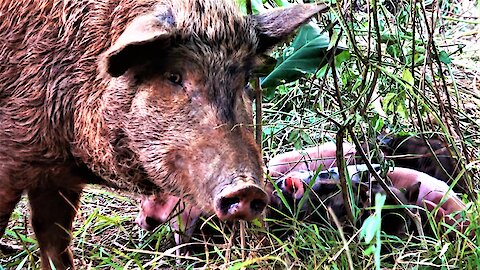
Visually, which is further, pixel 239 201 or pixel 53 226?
pixel 53 226

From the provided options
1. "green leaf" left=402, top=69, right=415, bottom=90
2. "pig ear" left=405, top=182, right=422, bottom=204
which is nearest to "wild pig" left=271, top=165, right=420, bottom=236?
"pig ear" left=405, top=182, right=422, bottom=204

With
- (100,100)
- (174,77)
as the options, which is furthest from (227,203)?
(100,100)

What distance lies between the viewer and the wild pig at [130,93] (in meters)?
2.09

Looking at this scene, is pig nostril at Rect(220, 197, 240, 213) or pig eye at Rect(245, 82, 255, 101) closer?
pig nostril at Rect(220, 197, 240, 213)

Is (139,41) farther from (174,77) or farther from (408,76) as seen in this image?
(408,76)

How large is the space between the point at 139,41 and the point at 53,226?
108 cm

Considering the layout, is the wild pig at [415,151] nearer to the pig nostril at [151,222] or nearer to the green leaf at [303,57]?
the green leaf at [303,57]

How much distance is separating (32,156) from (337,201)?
3.59 feet

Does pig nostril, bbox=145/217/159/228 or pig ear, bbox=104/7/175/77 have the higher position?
pig ear, bbox=104/7/175/77

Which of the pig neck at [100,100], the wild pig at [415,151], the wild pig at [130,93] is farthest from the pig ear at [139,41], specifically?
the wild pig at [415,151]

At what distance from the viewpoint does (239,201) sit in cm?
192

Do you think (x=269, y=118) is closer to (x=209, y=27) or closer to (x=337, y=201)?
(x=337, y=201)

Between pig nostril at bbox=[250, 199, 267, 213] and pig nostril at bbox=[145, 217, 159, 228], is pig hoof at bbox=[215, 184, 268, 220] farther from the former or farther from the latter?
pig nostril at bbox=[145, 217, 159, 228]

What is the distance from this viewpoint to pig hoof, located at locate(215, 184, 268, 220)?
1.92 m
